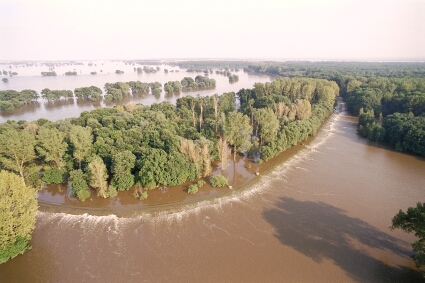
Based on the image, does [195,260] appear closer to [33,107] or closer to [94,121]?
[94,121]

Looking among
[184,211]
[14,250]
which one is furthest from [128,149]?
[14,250]

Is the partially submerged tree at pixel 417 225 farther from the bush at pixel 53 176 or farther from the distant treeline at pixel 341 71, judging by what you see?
the distant treeline at pixel 341 71

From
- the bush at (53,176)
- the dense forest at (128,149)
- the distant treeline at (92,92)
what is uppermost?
the distant treeline at (92,92)

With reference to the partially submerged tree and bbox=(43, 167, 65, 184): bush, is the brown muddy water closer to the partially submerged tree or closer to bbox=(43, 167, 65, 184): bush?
the partially submerged tree

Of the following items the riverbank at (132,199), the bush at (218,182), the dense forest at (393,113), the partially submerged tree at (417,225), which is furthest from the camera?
the dense forest at (393,113)

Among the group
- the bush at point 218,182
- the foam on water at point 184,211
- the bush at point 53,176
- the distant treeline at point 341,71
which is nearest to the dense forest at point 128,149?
the bush at point 53,176

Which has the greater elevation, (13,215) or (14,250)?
(13,215)

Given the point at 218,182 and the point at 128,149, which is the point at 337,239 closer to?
the point at 218,182

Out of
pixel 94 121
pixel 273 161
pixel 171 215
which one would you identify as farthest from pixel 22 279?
pixel 273 161
